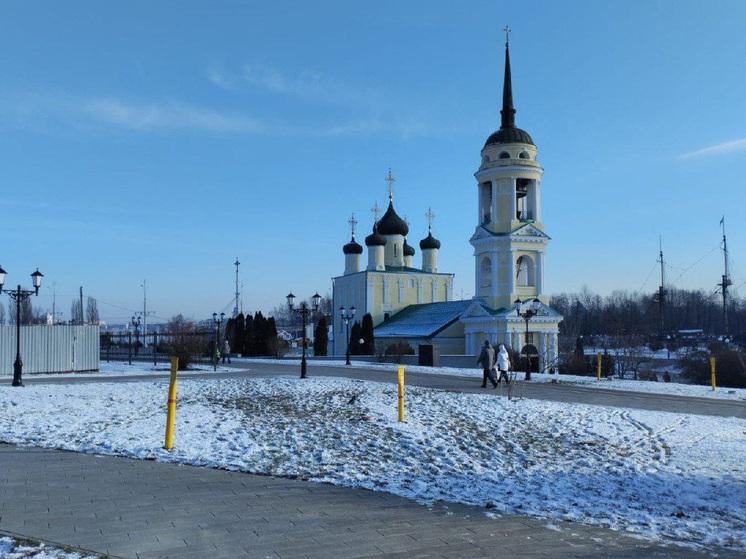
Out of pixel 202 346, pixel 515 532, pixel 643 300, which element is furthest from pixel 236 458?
pixel 643 300

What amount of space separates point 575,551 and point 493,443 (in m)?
5.29

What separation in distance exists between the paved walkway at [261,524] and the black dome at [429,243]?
6322 centimetres

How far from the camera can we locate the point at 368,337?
57.4m

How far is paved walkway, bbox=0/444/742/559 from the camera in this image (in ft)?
17.8

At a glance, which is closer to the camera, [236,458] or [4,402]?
[236,458]

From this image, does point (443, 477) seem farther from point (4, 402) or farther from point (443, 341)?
point (443, 341)

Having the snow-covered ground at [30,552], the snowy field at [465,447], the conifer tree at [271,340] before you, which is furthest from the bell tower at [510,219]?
the snow-covered ground at [30,552]

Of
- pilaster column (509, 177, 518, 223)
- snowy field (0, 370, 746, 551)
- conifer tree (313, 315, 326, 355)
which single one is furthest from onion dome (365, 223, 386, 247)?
snowy field (0, 370, 746, 551)

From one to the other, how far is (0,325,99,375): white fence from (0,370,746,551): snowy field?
38.4ft

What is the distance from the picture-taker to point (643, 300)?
418ft

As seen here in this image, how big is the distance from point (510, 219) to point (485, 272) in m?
4.61

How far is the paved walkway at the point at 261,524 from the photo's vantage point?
5.44 metres

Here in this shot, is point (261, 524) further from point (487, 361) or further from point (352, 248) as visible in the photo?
point (352, 248)

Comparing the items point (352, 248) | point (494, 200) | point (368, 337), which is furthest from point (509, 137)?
point (352, 248)
